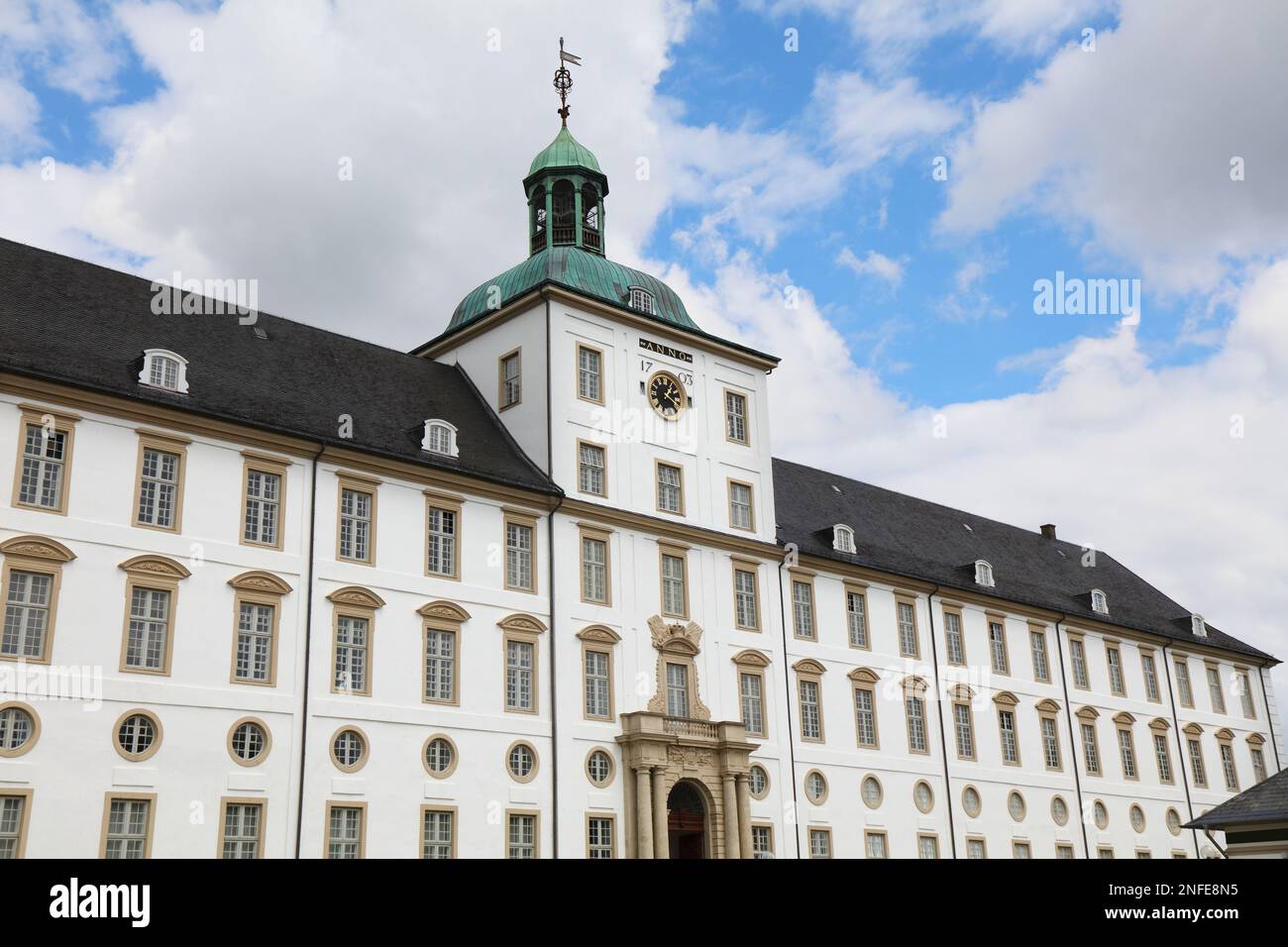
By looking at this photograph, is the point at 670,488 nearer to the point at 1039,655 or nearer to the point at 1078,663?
the point at 1039,655

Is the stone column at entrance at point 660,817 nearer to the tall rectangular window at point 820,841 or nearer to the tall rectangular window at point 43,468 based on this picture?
the tall rectangular window at point 820,841

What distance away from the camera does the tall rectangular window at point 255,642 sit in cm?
3002

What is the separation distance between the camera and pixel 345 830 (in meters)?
30.4

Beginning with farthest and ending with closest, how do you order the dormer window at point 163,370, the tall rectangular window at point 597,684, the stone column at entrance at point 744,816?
the stone column at entrance at point 744,816 → the tall rectangular window at point 597,684 → the dormer window at point 163,370

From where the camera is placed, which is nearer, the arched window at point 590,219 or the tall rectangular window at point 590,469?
the tall rectangular window at point 590,469

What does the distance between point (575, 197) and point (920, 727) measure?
21199 mm

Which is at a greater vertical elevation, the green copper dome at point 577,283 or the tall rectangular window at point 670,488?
the green copper dome at point 577,283

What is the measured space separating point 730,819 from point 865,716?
8.05m

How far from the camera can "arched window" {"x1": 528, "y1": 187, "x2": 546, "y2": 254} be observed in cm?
4581

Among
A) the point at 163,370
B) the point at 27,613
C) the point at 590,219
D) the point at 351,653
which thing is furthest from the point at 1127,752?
the point at 27,613

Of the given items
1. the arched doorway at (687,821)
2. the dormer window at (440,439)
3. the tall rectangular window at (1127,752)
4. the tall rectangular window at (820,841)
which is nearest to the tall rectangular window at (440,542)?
the dormer window at (440,439)

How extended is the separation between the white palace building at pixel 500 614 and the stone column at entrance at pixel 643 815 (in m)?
0.06

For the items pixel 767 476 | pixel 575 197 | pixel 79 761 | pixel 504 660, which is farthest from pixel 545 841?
pixel 575 197

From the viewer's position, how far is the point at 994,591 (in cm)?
5053
